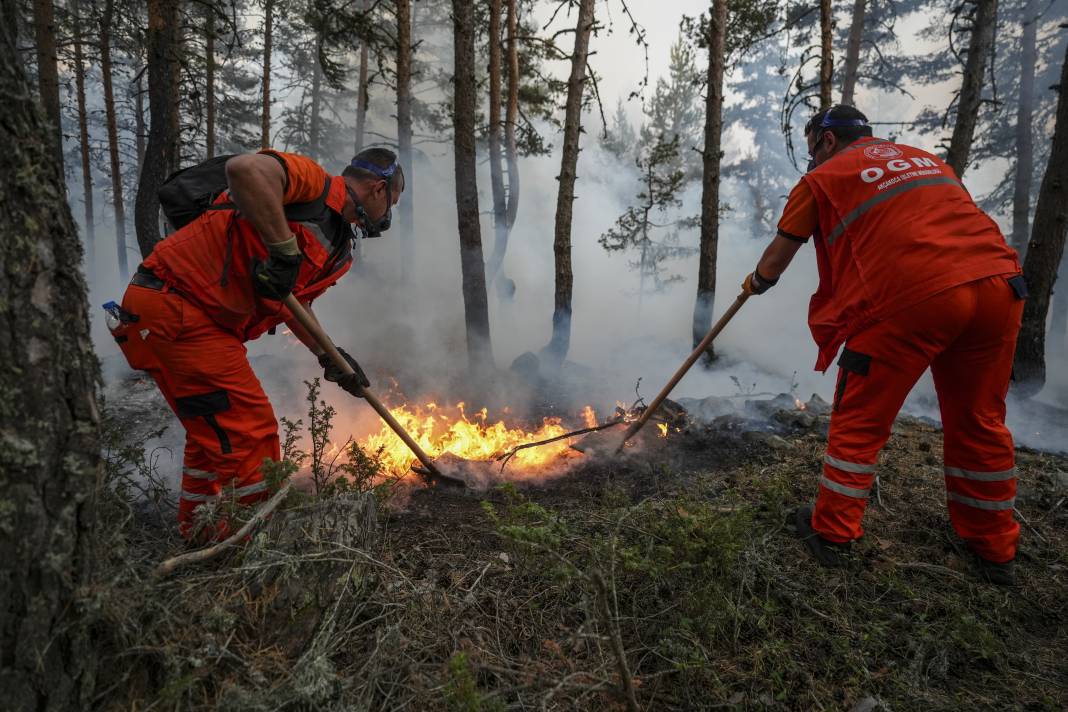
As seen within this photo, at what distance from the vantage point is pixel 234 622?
176 cm

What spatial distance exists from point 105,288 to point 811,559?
32793 millimetres

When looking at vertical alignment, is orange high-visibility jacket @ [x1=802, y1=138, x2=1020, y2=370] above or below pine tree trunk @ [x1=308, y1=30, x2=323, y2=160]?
below

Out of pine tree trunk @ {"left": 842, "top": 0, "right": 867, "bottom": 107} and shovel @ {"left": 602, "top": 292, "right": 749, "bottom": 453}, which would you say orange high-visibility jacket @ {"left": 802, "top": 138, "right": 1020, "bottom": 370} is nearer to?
shovel @ {"left": 602, "top": 292, "right": 749, "bottom": 453}

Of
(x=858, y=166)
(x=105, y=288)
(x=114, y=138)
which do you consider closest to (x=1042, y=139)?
(x=858, y=166)

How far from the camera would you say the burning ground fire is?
482 centimetres

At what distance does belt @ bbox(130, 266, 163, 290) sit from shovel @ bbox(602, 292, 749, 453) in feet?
10.5

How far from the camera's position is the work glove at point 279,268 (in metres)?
2.73

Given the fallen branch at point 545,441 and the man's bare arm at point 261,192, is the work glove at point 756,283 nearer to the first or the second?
the fallen branch at point 545,441

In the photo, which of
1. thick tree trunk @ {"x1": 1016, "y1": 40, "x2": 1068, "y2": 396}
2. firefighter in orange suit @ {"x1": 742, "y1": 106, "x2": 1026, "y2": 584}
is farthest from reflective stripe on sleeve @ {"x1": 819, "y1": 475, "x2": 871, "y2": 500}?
thick tree trunk @ {"x1": 1016, "y1": 40, "x2": 1068, "y2": 396}

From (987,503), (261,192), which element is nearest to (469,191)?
(261,192)

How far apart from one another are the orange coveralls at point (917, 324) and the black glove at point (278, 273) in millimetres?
2806

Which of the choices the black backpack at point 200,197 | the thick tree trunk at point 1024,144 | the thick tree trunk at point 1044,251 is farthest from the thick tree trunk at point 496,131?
the thick tree trunk at point 1024,144

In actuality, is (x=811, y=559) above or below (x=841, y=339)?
below

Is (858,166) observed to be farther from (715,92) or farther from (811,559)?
(715,92)
